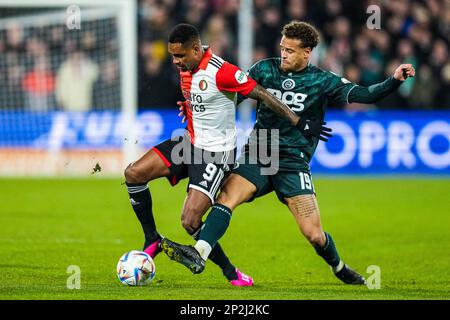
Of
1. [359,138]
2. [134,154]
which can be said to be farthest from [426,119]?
[134,154]

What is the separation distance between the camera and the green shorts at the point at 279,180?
8758 millimetres

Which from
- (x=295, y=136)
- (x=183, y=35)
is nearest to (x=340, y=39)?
(x=295, y=136)

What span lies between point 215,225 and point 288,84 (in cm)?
152

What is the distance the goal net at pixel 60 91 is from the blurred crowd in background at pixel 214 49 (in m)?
0.02

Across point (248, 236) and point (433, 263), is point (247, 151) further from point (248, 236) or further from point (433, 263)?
point (248, 236)

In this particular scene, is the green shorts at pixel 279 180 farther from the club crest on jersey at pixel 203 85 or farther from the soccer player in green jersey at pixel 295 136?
the club crest on jersey at pixel 203 85

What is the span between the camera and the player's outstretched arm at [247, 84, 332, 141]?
8.26 metres

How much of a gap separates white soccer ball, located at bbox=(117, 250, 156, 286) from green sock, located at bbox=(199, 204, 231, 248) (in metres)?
0.50

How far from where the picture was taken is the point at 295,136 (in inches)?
354

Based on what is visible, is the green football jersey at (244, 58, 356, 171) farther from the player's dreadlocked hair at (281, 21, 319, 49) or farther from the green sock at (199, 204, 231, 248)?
the green sock at (199, 204, 231, 248)

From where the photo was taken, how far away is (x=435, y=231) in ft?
43.8

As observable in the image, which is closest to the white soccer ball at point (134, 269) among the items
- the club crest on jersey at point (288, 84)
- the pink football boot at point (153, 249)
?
the pink football boot at point (153, 249)

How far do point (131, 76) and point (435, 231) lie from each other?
24.1 feet
